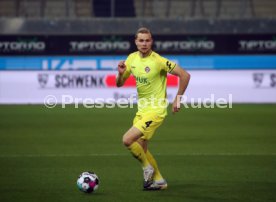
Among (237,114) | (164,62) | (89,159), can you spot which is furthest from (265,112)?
(164,62)

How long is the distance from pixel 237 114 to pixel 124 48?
538cm

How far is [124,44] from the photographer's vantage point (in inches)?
1006

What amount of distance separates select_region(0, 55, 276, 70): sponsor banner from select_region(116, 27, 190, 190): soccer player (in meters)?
15.5

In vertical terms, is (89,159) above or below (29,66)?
below

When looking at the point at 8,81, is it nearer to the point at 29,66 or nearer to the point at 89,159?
the point at 29,66

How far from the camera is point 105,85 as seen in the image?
25.2 m

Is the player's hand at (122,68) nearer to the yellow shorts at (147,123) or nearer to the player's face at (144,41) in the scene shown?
the player's face at (144,41)

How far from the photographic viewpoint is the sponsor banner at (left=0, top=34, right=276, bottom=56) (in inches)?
999

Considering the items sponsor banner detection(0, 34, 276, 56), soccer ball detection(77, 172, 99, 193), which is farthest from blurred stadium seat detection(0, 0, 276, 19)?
soccer ball detection(77, 172, 99, 193)

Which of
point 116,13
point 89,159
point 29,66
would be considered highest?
point 116,13

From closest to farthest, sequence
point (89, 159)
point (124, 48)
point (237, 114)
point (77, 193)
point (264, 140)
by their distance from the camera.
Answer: point (77, 193), point (89, 159), point (264, 140), point (237, 114), point (124, 48)

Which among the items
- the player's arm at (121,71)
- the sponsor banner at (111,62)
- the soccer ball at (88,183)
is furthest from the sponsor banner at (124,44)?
the soccer ball at (88,183)

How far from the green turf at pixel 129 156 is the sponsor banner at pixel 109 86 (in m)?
2.05

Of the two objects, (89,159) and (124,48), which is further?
(124,48)
